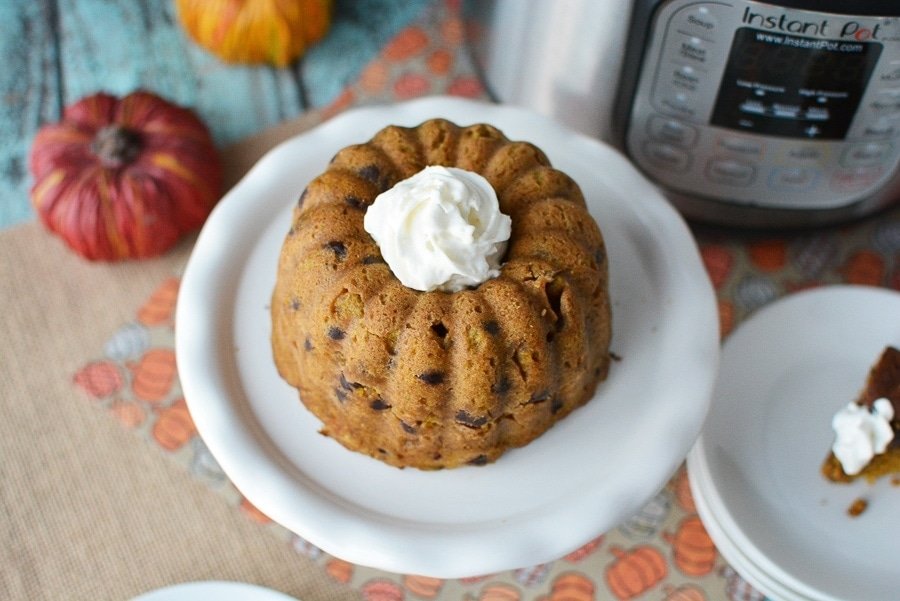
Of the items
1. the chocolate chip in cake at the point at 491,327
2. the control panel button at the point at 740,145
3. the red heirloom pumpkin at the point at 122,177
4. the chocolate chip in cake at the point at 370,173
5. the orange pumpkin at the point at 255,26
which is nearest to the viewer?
the chocolate chip in cake at the point at 491,327

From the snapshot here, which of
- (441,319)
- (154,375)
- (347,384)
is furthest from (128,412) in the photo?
(441,319)

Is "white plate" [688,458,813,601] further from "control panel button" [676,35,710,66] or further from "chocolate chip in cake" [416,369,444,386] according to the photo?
"control panel button" [676,35,710,66]

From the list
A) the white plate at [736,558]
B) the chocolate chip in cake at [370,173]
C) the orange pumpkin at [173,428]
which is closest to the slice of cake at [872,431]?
the white plate at [736,558]

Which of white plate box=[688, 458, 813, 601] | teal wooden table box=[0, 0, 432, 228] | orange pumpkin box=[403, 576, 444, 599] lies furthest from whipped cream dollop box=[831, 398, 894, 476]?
teal wooden table box=[0, 0, 432, 228]

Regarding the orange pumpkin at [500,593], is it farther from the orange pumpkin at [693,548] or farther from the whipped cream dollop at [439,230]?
the whipped cream dollop at [439,230]

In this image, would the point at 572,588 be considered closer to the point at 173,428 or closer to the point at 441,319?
the point at 441,319

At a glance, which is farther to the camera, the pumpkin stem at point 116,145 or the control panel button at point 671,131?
the pumpkin stem at point 116,145

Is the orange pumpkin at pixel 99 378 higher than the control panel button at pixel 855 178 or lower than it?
lower
